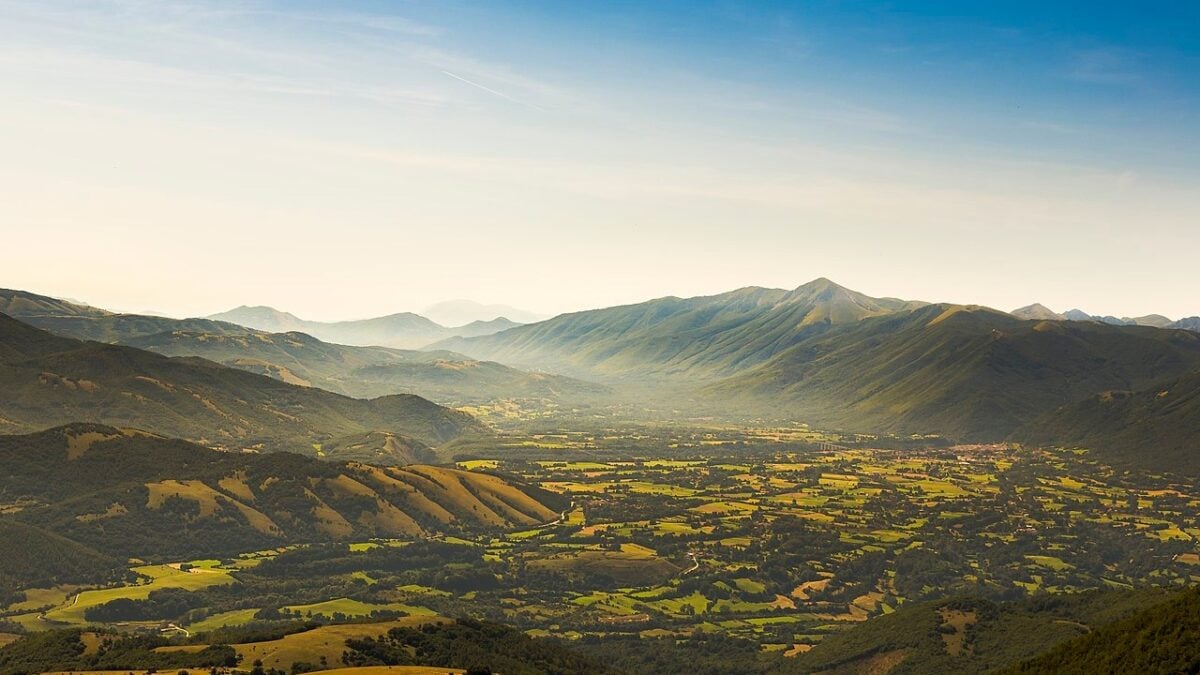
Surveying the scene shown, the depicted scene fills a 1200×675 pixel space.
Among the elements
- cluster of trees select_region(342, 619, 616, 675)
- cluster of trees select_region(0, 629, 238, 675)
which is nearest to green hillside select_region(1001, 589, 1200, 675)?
cluster of trees select_region(342, 619, 616, 675)

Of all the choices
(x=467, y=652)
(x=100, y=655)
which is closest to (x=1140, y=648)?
(x=467, y=652)

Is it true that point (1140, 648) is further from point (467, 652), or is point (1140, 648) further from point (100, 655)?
point (100, 655)

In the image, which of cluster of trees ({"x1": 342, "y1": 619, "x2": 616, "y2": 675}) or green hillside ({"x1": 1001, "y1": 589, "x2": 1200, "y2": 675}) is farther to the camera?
cluster of trees ({"x1": 342, "y1": 619, "x2": 616, "y2": 675})

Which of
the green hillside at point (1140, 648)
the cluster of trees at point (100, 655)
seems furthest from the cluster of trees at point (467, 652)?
the green hillside at point (1140, 648)

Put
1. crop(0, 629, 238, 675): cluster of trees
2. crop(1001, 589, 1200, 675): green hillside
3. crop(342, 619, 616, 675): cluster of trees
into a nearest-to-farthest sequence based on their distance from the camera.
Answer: crop(1001, 589, 1200, 675): green hillside < crop(0, 629, 238, 675): cluster of trees < crop(342, 619, 616, 675): cluster of trees

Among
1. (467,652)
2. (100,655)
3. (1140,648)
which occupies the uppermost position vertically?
(1140,648)

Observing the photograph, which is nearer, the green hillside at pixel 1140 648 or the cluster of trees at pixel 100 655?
the green hillside at pixel 1140 648

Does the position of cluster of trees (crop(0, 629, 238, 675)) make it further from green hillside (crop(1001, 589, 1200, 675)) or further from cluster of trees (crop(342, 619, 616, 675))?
green hillside (crop(1001, 589, 1200, 675))

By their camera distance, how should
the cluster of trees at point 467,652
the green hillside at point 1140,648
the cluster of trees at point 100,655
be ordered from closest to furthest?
1. the green hillside at point 1140,648
2. the cluster of trees at point 100,655
3. the cluster of trees at point 467,652

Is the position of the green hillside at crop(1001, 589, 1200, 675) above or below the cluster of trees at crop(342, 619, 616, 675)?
above

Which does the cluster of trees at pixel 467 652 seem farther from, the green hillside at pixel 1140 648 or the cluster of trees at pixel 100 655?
the green hillside at pixel 1140 648

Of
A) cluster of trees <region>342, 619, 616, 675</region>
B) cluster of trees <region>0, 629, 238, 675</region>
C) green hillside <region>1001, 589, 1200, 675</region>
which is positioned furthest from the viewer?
cluster of trees <region>342, 619, 616, 675</region>

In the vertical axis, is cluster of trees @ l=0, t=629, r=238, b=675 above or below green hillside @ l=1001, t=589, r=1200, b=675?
below
